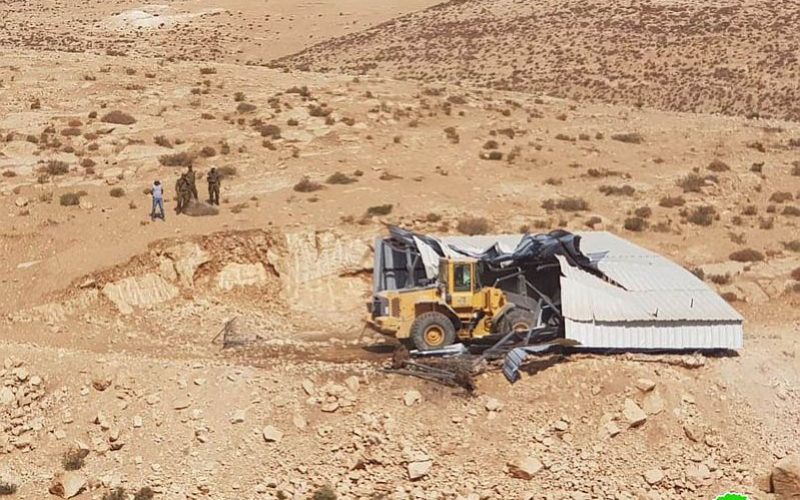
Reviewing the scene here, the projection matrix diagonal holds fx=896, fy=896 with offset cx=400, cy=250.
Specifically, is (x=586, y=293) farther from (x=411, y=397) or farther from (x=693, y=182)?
(x=693, y=182)

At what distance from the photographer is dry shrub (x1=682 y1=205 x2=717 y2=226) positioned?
91.3 feet

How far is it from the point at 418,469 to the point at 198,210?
11773 millimetres

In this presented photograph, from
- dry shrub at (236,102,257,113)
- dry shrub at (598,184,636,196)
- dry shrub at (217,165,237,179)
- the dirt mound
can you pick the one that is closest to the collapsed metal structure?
dry shrub at (598,184,636,196)

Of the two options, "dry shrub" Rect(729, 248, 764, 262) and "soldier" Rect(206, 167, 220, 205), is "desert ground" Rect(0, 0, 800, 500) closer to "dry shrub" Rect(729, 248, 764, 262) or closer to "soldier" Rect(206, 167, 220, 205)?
"dry shrub" Rect(729, 248, 764, 262)

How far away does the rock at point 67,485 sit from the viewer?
15.9m

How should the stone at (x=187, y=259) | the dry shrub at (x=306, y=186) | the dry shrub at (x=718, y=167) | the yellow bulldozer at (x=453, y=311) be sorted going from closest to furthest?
the yellow bulldozer at (x=453, y=311) < the stone at (x=187, y=259) < the dry shrub at (x=306, y=186) < the dry shrub at (x=718, y=167)

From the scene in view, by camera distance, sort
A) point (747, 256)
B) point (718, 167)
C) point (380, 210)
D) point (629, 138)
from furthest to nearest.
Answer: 1. point (629, 138)
2. point (718, 167)
3. point (380, 210)
4. point (747, 256)

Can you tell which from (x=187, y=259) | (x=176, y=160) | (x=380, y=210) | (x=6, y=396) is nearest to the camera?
(x=6, y=396)

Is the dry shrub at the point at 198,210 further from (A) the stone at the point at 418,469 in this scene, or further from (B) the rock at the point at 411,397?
(A) the stone at the point at 418,469

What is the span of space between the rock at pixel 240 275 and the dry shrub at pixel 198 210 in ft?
8.41

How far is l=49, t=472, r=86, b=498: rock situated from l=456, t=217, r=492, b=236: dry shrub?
12.8 m

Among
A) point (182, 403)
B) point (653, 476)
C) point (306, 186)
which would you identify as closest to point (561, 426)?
point (653, 476)

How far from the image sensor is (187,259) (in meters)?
22.6

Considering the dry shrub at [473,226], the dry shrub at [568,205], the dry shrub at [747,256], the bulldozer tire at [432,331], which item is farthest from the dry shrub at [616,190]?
the bulldozer tire at [432,331]
